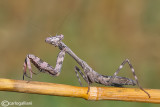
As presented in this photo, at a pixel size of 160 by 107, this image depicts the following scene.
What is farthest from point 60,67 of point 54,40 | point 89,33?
point 89,33

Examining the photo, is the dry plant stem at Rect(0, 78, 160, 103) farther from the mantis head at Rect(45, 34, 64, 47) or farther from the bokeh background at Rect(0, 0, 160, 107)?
the bokeh background at Rect(0, 0, 160, 107)

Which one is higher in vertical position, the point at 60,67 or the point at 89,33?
the point at 89,33

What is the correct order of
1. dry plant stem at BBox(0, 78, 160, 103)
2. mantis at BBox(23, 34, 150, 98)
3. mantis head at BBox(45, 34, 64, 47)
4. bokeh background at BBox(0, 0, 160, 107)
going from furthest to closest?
bokeh background at BBox(0, 0, 160, 107) → mantis head at BBox(45, 34, 64, 47) → mantis at BBox(23, 34, 150, 98) → dry plant stem at BBox(0, 78, 160, 103)

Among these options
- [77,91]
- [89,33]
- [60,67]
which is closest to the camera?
[77,91]

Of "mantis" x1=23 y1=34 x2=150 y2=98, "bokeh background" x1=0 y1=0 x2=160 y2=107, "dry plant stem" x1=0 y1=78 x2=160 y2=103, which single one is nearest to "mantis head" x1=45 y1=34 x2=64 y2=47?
"mantis" x1=23 y1=34 x2=150 y2=98

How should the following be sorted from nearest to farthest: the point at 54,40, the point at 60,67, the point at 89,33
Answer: the point at 60,67 < the point at 54,40 < the point at 89,33

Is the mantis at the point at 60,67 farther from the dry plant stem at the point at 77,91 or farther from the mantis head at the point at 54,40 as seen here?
the dry plant stem at the point at 77,91

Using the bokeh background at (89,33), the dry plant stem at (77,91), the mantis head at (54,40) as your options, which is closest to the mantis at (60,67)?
the mantis head at (54,40)

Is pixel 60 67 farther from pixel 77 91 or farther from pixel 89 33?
pixel 89 33
